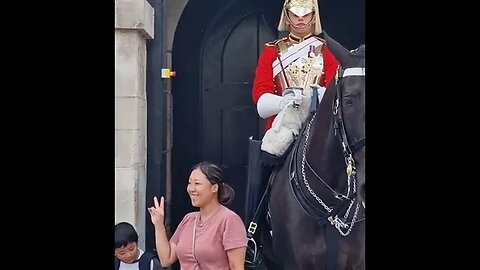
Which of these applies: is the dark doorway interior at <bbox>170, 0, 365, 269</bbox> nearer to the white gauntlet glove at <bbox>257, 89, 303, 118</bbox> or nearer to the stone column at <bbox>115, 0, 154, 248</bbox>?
the white gauntlet glove at <bbox>257, 89, 303, 118</bbox>

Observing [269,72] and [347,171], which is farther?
[269,72]

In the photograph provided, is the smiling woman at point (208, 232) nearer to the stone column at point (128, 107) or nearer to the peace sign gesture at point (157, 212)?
the peace sign gesture at point (157, 212)

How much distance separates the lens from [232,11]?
3.65m

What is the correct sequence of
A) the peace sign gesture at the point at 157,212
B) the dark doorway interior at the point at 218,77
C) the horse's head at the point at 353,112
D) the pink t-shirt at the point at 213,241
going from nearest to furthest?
the horse's head at the point at 353,112 < the pink t-shirt at the point at 213,241 < the peace sign gesture at the point at 157,212 < the dark doorway interior at the point at 218,77

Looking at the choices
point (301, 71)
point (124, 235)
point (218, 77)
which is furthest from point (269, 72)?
point (124, 235)

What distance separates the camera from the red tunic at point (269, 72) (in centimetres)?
338

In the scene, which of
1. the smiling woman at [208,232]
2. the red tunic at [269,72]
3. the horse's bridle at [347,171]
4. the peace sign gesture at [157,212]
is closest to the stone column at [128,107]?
the peace sign gesture at [157,212]

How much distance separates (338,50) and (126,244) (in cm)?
109

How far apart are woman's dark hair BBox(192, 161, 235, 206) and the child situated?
355 mm

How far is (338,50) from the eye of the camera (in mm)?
3166

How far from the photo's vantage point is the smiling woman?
10.1 ft

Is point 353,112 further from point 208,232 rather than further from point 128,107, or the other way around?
point 128,107
